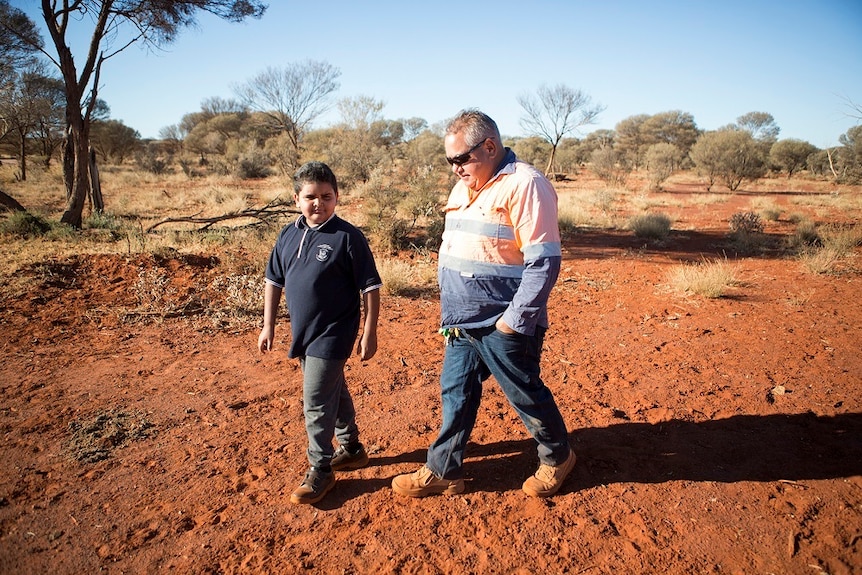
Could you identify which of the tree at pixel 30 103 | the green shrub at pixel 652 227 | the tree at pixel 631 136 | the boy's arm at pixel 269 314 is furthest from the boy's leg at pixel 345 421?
the tree at pixel 631 136

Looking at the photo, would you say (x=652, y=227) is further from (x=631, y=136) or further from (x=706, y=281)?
(x=631, y=136)

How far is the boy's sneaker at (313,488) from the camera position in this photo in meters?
2.38

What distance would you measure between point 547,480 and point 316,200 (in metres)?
1.87

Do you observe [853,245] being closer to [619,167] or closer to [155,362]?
[155,362]

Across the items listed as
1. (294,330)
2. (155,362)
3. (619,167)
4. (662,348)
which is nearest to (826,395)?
(662,348)

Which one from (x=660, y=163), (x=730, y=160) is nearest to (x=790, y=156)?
(x=660, y=163)

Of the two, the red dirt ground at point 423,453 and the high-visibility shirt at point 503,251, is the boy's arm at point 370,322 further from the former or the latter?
the red dirt ground at point 423,453

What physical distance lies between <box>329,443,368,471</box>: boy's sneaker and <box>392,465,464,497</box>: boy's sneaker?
13.4 inches

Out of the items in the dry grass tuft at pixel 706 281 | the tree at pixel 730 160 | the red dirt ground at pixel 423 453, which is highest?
the tree at pixel 730 160

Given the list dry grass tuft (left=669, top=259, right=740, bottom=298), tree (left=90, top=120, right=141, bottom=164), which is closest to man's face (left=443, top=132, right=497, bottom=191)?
dry grass tuft (left=669, top=259, right=740, bottom=298)

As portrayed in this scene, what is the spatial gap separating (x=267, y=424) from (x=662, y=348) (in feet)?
12.1

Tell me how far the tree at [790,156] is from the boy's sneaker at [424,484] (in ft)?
128

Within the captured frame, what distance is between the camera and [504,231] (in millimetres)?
2000

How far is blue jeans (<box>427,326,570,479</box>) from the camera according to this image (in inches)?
83.4
